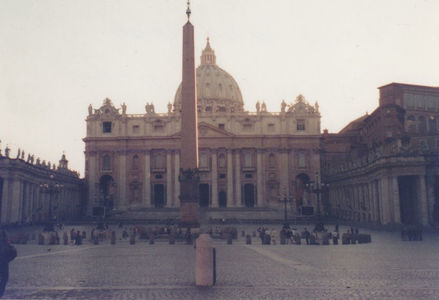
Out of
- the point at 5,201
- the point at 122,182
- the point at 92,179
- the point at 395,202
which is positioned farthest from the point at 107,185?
the point at 395,202

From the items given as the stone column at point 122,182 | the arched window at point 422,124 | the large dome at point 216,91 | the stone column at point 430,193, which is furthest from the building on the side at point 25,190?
the arched window at point 422,124

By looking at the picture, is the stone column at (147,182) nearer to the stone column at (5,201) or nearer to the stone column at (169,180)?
the stone column at (169,180)

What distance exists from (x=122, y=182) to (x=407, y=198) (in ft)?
144

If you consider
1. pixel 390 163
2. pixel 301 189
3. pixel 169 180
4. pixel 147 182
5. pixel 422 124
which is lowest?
pixel 301 189

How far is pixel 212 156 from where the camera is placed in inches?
3093

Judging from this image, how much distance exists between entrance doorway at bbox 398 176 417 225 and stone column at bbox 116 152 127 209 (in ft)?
138

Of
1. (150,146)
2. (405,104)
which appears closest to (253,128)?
(150,146)

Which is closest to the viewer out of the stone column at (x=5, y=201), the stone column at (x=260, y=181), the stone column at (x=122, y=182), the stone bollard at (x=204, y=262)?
the stone bollard at (x=204, y=262)

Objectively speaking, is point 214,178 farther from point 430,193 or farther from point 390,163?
point 430,193

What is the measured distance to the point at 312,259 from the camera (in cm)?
1877

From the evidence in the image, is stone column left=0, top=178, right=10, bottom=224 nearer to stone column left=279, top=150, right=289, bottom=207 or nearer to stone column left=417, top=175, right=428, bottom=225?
stone column left=417, top=175, right=428, bottom=225

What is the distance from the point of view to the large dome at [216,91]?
325ft

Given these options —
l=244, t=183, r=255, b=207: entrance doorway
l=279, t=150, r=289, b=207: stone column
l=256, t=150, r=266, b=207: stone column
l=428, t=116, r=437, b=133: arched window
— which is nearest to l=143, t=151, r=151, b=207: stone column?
l=244, t=183, r=255, b=207: entrance doorway

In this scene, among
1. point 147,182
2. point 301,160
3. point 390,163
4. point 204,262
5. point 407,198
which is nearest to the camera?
point 204,262
